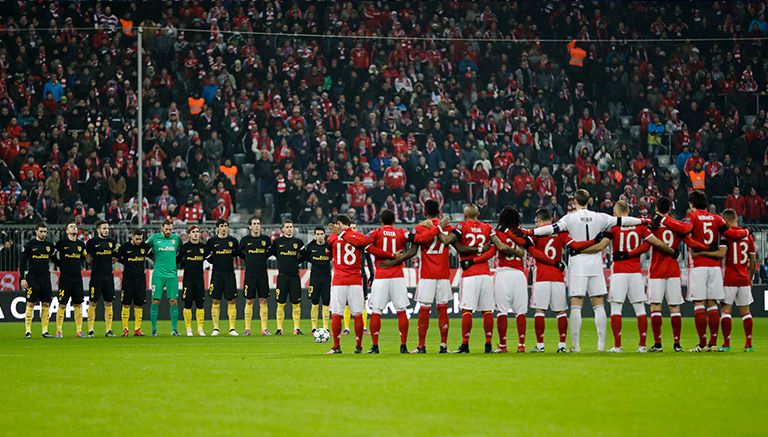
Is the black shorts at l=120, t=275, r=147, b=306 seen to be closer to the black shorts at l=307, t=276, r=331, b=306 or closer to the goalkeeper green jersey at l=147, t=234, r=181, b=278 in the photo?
the goalkeeper green jersey at l=147, t=234, r=181, b=278

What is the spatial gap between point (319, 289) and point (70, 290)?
526 cm

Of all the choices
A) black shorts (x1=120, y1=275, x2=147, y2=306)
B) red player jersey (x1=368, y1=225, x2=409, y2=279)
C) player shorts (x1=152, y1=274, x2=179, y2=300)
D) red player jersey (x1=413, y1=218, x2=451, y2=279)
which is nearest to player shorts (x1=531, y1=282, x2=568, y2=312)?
red player jersey (x1=413, y1=218, x2=451, y2=279)

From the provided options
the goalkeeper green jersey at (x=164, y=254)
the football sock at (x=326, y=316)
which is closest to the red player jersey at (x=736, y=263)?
the football sock at (x=326, y=316)

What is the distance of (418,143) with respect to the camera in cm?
3953

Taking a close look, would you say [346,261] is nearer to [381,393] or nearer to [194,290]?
[381,393]

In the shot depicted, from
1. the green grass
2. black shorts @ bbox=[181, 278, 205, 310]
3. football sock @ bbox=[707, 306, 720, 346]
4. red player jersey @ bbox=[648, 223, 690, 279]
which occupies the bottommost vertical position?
the green grass

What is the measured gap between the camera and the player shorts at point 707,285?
57.5 feet

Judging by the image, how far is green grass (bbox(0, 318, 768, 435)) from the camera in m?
9.77

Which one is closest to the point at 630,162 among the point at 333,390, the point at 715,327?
the point at 715,327

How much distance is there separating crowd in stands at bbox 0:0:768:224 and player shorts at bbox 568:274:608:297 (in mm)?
18005

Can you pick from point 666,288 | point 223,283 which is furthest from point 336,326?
point 223,283

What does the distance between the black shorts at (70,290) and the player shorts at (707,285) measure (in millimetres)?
13157

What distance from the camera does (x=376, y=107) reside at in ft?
133

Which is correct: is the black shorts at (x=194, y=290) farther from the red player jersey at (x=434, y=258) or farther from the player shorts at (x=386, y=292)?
the red player jersey at (x=434, y=258)
